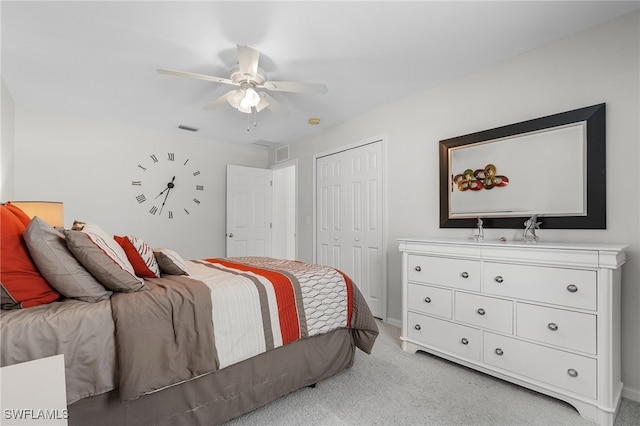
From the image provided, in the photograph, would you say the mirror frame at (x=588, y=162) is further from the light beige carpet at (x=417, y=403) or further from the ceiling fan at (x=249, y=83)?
the ceiling fan at (x=249, y=83)

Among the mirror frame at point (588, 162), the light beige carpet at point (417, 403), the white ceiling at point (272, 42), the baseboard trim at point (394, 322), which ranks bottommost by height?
the baseboard trim at point (394, 322)

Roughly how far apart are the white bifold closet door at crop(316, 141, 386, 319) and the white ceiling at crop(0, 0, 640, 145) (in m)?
0.85

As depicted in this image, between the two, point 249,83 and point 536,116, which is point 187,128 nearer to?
point 249,83

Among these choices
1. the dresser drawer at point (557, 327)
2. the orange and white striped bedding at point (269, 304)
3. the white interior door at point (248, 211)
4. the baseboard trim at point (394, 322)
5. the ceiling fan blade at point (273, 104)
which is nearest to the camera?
the orange and white striped bedding at point (269, 304)

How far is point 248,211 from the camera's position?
16.9 feet

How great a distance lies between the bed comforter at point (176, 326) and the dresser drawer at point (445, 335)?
31.0 inches

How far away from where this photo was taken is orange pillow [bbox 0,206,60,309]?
128 centimetres

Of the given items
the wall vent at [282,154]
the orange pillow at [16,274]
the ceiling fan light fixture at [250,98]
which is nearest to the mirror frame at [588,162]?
the ceiling fan light fixture at [250,98]

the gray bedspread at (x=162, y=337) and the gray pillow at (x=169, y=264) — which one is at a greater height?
the gray pillow at (x=169, y=264)

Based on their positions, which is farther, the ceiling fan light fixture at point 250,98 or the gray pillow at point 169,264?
the ceiling fan light fixture at point 250,98

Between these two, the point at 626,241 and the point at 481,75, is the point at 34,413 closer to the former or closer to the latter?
the point at 626,241

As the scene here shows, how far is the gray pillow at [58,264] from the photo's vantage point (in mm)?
1340

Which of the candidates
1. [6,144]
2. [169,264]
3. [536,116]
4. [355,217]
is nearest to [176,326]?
[169,264]

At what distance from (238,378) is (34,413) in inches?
38.2
